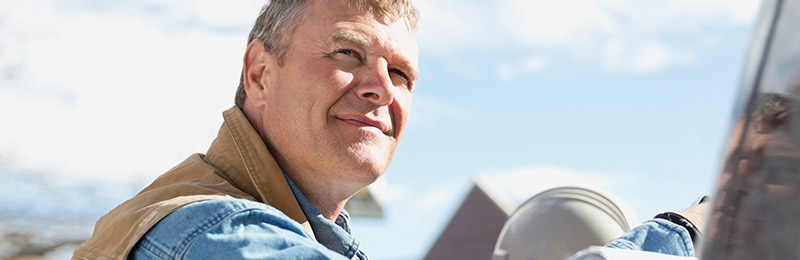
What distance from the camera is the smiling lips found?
1.95 metres

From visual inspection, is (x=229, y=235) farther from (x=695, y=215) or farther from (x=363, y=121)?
(x=695, y=215)

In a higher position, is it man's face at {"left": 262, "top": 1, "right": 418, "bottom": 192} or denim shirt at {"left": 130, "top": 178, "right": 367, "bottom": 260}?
man's face at {"left": 262, "top": 1, "right": 418, "bottom": 192}

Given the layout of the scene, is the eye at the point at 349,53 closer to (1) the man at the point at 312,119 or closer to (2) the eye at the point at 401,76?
(1) the man at the point at 312,119

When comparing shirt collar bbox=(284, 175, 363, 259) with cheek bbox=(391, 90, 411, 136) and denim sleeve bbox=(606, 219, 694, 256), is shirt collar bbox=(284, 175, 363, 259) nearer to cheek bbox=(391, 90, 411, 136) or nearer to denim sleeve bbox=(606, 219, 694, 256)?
cheek bbox=(391, 90, 411, 136)

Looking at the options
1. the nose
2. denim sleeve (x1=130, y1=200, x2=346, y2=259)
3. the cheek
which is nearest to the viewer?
denim sleeve (x1=130, y1=200, x2=346, y2=259)

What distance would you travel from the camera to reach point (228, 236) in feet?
4.49

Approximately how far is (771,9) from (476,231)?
9.65 m

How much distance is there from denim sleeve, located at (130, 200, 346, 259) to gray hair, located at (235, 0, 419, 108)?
69 centimetres

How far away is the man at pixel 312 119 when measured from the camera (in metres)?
1.89

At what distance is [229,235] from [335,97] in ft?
2.18

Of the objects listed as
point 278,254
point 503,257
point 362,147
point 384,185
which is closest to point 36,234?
point 503,257

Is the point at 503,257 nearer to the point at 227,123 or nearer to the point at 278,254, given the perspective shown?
the point at 227,123

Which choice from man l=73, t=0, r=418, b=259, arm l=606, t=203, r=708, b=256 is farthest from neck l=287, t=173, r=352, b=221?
arm l=606, t=203, r=708, b=256

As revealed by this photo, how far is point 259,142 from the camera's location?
1972 millimetres
